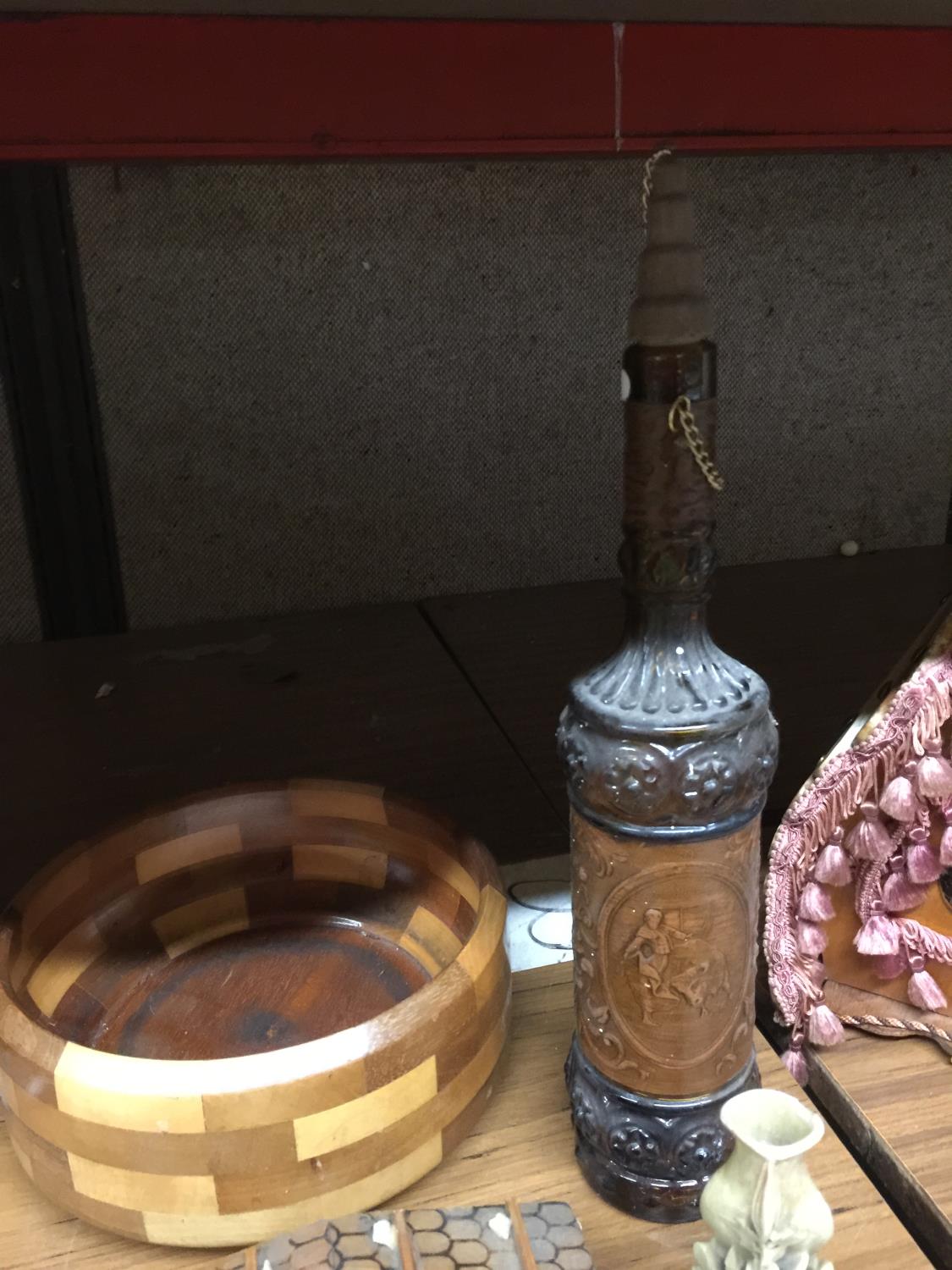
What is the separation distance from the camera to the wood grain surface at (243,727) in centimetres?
89

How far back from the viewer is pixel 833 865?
22.5 inches

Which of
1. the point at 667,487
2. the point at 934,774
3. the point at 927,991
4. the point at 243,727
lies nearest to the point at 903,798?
the point at 934,774

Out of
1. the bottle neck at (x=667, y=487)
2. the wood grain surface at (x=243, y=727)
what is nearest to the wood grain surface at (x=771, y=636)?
the wood grain surface at (x=243, y=727)

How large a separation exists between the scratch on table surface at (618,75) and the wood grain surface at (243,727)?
0.45 metres

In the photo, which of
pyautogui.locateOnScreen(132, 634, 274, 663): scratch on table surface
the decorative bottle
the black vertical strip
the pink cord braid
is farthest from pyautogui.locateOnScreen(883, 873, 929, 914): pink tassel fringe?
the black vertical strip

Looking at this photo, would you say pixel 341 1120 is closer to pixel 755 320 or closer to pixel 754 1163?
pixel 754 1163

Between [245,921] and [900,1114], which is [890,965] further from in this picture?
[245,921]

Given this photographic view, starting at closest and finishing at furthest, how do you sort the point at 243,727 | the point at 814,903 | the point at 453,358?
1. the point at 814,903
2. the point at 243,727
3. the point at 453,358

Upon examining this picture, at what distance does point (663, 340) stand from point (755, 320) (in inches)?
41.1

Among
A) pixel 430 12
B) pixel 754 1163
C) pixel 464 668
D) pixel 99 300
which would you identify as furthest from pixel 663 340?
pixel 99 300

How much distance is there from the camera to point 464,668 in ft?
3.85

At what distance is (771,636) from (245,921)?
2.46 ft

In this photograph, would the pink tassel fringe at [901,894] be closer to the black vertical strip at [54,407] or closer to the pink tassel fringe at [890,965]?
the pink tassel fringe at [890,965]

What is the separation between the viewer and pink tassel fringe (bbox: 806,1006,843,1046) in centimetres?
59
